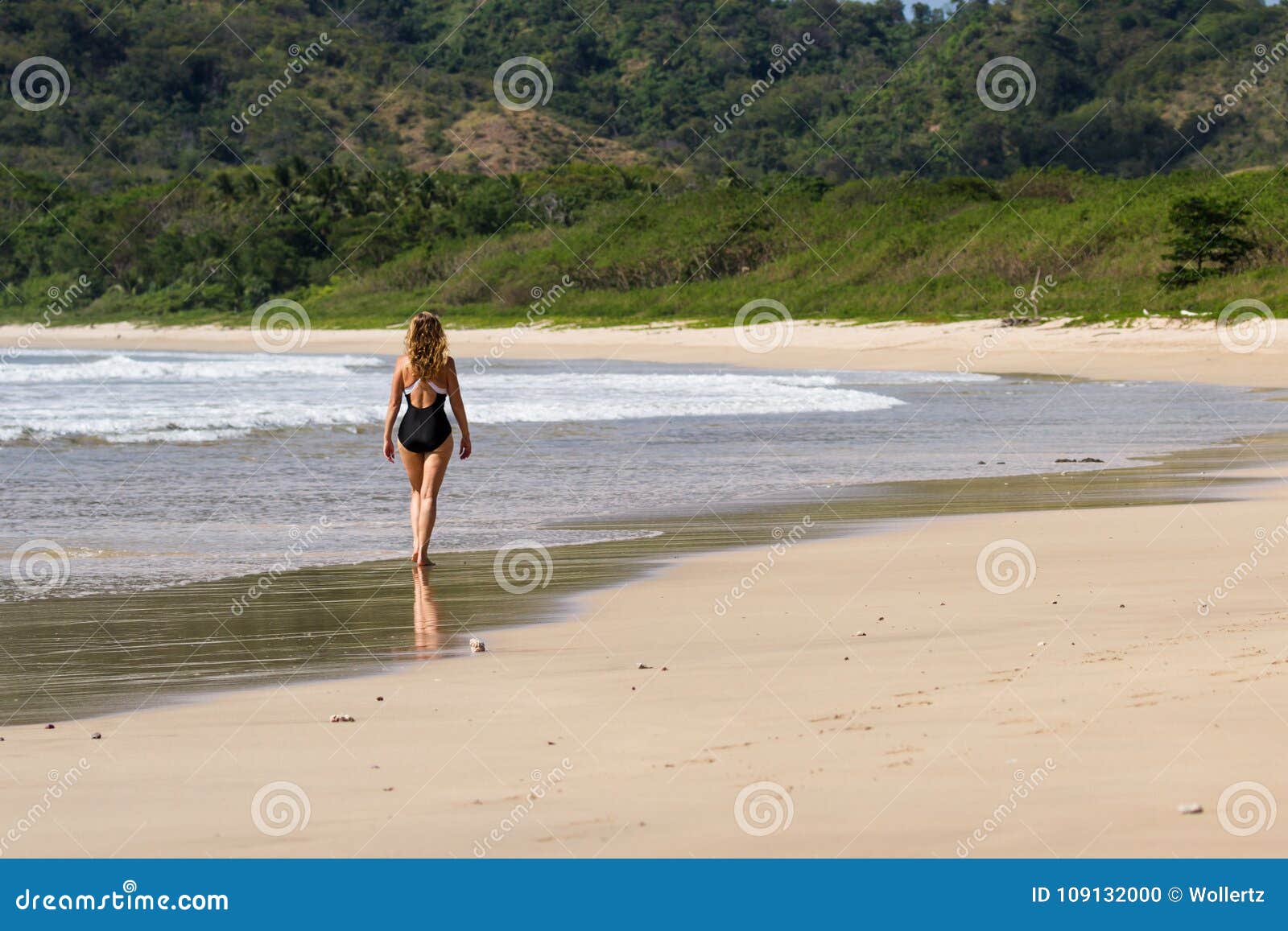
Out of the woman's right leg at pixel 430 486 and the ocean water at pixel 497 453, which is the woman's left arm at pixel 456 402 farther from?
the ocean water at pixel 497 453

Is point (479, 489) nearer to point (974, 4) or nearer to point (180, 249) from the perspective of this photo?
point (180, 249)

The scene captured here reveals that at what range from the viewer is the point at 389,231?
240 feet

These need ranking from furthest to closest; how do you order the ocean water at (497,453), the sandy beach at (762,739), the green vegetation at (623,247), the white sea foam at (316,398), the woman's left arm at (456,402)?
the green vegetation at (623,247) → the white sea foam at (316,398) → the ocean water at (497,453) → the woman's left arm at (456,402) → the sandy beach at (762,739)

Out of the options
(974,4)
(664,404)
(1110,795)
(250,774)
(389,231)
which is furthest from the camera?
(974,4)

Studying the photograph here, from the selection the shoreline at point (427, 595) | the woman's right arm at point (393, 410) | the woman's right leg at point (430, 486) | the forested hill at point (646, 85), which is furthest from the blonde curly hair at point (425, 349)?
the forested hill at point (646, 85)

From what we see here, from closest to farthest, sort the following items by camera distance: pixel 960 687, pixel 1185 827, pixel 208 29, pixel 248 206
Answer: pixel 1185 827 < pixel 960 687 < pixel 248 206 < pixel 208 29

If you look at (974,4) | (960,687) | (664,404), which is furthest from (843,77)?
(960,687)

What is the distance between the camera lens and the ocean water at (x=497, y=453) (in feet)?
32.1

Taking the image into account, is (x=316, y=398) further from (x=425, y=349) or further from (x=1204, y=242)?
(x=1204, y=242)

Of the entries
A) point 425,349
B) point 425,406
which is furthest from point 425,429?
point 425,349

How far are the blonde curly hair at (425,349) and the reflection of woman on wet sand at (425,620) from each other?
1275 mm

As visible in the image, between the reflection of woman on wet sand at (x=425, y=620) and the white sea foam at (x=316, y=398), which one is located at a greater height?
the white sea foam at (x=316, y=398)

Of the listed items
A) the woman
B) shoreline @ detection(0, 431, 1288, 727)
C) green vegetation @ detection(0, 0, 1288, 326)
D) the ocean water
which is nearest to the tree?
green vegetation @ detection(0, 0, 1288, 326)

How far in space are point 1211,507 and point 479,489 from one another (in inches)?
215
